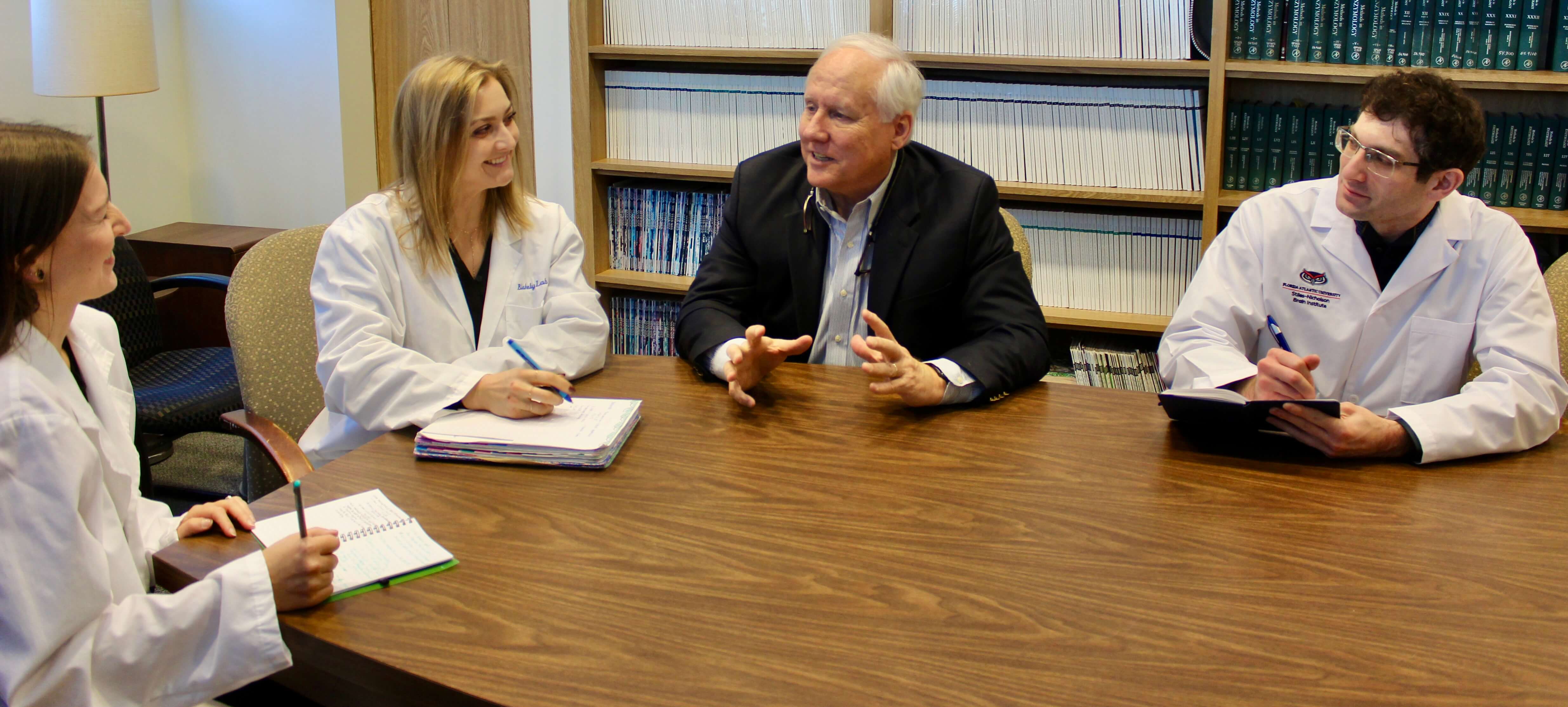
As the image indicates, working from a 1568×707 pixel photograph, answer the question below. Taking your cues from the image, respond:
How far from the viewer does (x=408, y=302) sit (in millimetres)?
2068

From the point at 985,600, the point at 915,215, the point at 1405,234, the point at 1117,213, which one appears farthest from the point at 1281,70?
the point at 985,600

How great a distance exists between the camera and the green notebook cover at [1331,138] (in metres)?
3.08

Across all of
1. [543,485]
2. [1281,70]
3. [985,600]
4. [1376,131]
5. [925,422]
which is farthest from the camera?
[1281,70]

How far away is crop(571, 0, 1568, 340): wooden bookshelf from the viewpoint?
9.74 ft

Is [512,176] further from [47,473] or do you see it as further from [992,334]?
[47,473]

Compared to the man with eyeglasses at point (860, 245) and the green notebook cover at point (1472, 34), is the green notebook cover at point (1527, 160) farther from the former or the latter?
the man with eyeglasses at point (860, 245)

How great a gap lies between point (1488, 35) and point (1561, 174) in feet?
1.40

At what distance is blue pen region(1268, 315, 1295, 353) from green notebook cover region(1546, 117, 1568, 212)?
1.44 metres

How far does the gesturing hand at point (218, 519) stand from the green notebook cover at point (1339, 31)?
9.51ft

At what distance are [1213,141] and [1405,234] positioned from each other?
109cm

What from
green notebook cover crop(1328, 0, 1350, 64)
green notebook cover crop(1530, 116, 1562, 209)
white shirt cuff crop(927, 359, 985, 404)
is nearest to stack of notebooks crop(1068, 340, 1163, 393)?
green notebook cover crop(1328, 0, 1350, 64)

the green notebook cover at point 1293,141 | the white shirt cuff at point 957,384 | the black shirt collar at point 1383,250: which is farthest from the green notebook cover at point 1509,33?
the white shirt cuff at point 957,384

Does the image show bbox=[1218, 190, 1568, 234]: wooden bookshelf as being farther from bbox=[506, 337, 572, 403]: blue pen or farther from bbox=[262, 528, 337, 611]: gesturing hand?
bbox=[262, 528, 337, 611]: gesturing hand

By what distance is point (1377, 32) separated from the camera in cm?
299
